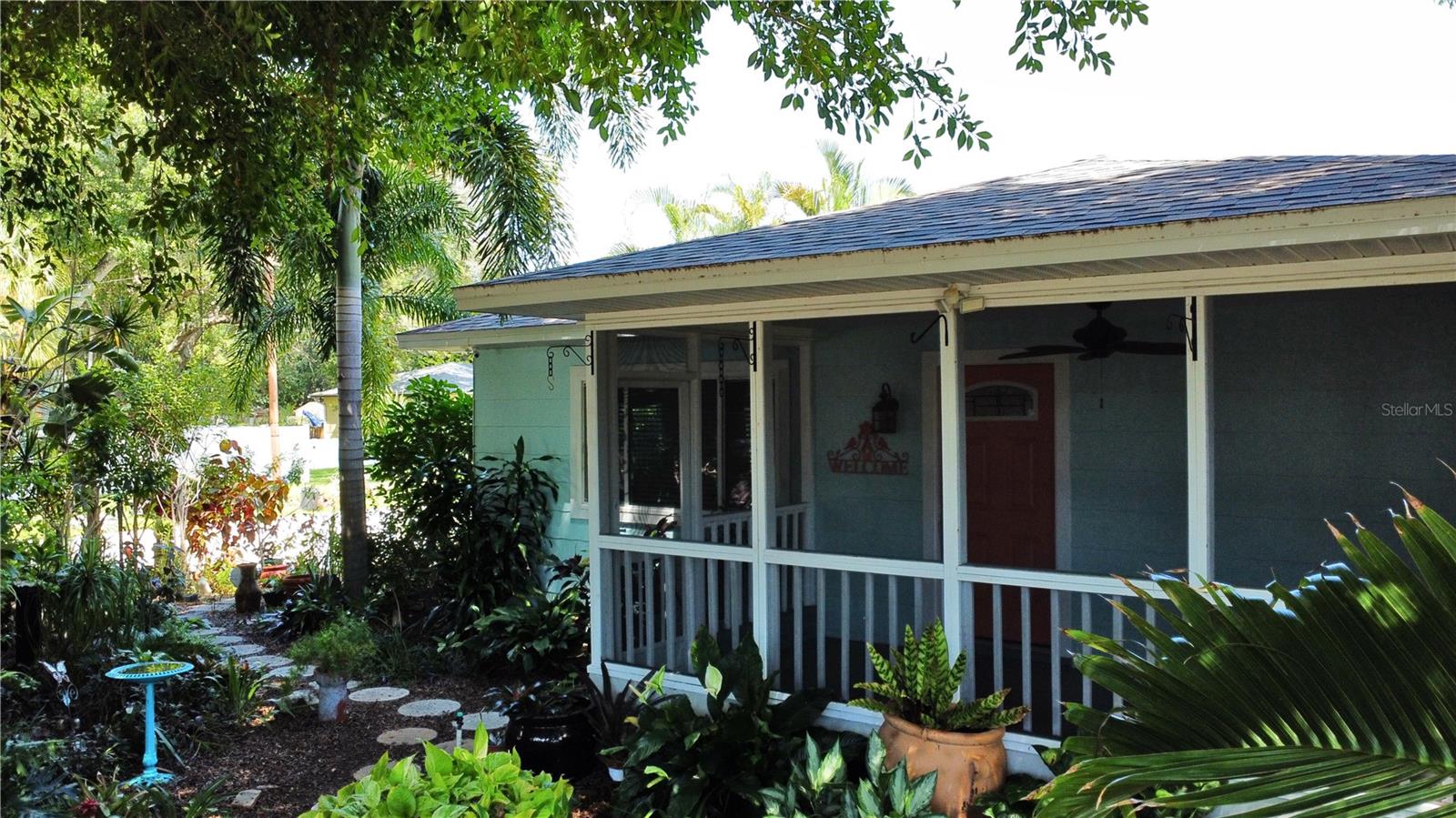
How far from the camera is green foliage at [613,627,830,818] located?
4766 mm

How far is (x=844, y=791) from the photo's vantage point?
434 centimetres

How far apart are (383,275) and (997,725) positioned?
372 inches

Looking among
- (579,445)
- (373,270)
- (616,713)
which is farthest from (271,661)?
(373,270)

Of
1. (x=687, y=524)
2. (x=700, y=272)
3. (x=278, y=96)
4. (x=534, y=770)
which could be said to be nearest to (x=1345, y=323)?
(x=700, y=272)

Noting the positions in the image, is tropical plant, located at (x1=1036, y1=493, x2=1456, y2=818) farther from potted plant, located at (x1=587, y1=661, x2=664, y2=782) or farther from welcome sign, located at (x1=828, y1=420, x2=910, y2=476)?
welcome sign, located at (x1=828, y1=420, x2=910, y2=476)

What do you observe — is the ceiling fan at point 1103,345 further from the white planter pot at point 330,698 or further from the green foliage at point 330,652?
the white planter pot at point 330,698

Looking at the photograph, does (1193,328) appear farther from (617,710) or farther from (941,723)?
(617,710)

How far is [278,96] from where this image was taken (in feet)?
19.3

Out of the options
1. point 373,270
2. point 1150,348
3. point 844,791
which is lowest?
point 844,791

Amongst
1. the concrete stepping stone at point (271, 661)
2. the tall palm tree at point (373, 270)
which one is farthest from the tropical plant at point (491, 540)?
the tall palm tree at point (373, 270)

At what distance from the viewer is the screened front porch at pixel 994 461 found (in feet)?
17.3

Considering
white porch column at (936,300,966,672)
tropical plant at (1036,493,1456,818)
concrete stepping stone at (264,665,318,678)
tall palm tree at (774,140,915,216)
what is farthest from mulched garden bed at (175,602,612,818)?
tall palm tree at (774,140,915,216)

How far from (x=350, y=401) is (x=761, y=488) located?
5772 mm

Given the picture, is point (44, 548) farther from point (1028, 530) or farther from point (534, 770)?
point (1028, 530)
